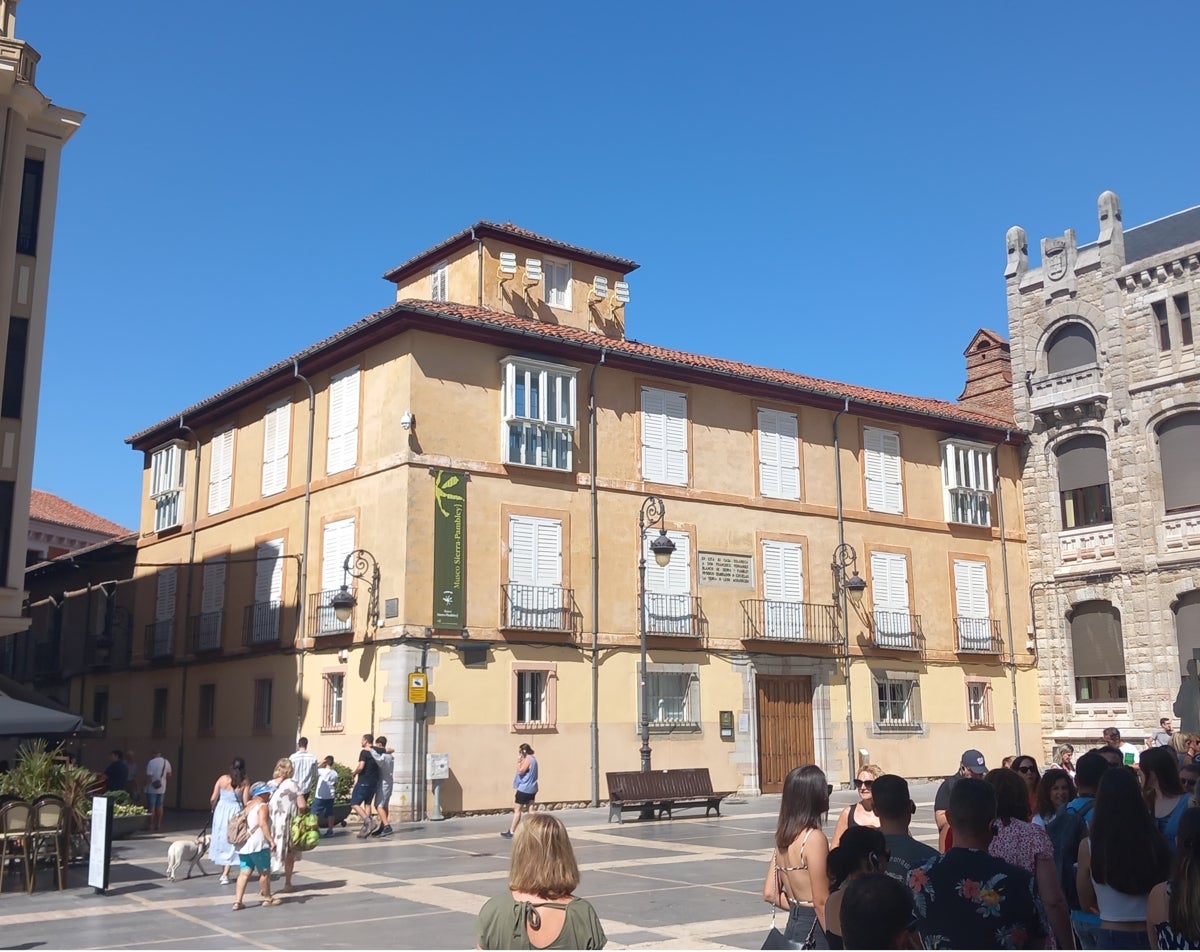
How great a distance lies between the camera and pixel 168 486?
108ft

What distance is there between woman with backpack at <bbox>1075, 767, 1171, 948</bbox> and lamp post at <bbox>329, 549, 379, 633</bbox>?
19.6m

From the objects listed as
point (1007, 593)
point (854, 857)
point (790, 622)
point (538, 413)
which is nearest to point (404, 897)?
point (854, 857)

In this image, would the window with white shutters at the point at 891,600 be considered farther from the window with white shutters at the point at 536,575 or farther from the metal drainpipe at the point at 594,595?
the window with white shutters at the point at 536,575

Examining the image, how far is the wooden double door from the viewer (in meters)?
27.9

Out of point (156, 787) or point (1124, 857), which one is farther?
point (156, 787)

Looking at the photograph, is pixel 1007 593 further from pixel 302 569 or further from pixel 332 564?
pixel 302 569

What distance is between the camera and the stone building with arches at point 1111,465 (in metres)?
30.1

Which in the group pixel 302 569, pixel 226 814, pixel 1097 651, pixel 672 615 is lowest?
pixel 226 814

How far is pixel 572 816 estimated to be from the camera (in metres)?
23.3

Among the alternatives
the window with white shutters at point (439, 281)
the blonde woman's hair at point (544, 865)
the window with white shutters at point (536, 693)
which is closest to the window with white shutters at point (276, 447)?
the window with white shutters at point (439, 281)

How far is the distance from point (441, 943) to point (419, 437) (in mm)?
14936

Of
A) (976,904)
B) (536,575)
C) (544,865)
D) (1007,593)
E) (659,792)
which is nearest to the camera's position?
(544,865)

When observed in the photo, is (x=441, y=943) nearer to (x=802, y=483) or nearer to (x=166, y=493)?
(x=802, y=483)

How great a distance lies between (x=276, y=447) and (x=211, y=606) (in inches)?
175
